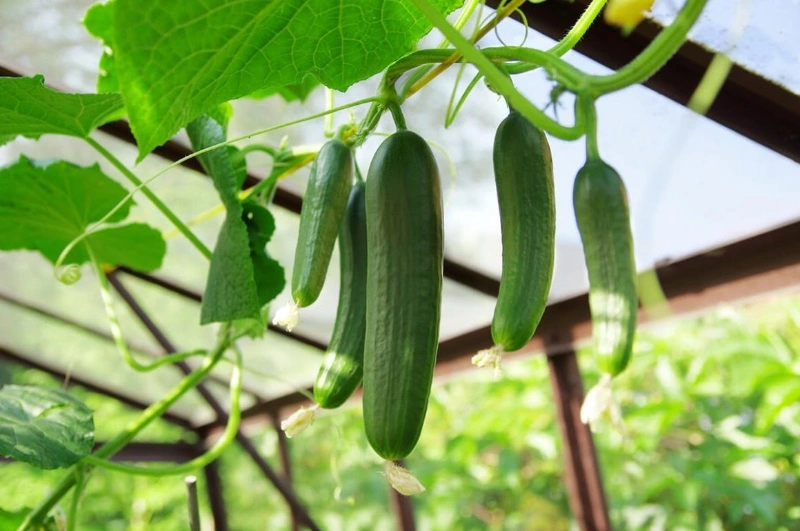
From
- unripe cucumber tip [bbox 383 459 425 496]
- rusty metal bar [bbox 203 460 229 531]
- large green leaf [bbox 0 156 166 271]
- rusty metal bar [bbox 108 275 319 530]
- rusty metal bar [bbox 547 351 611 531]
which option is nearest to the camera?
unripe cucumber tip [bbox 383 459 425 496]

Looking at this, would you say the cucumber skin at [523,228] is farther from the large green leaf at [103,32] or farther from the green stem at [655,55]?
the large green leaf at [103,32]

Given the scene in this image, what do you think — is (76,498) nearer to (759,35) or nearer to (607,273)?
(607,273)

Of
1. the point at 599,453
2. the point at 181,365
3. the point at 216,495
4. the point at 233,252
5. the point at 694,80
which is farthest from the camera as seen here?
the point at 216,495

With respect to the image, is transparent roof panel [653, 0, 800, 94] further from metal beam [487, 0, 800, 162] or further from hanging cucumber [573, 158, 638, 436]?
hanging cucumber [573, 158, 638, 436]

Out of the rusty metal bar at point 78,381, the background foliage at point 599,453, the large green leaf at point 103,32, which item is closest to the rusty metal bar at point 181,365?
the background foliage at point 599,453

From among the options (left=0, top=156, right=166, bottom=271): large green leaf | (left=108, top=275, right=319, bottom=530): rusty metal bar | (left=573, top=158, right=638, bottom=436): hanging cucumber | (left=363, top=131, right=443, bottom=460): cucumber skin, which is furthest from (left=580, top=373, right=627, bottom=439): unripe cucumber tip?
(left=108, top=275, right=319, bottom=530): rusty metal bar

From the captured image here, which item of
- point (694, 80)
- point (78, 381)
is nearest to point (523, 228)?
point (694, 80)

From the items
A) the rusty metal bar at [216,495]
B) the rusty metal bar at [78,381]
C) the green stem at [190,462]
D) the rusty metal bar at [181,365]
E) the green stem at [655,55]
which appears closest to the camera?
the green stem at [655,55]
